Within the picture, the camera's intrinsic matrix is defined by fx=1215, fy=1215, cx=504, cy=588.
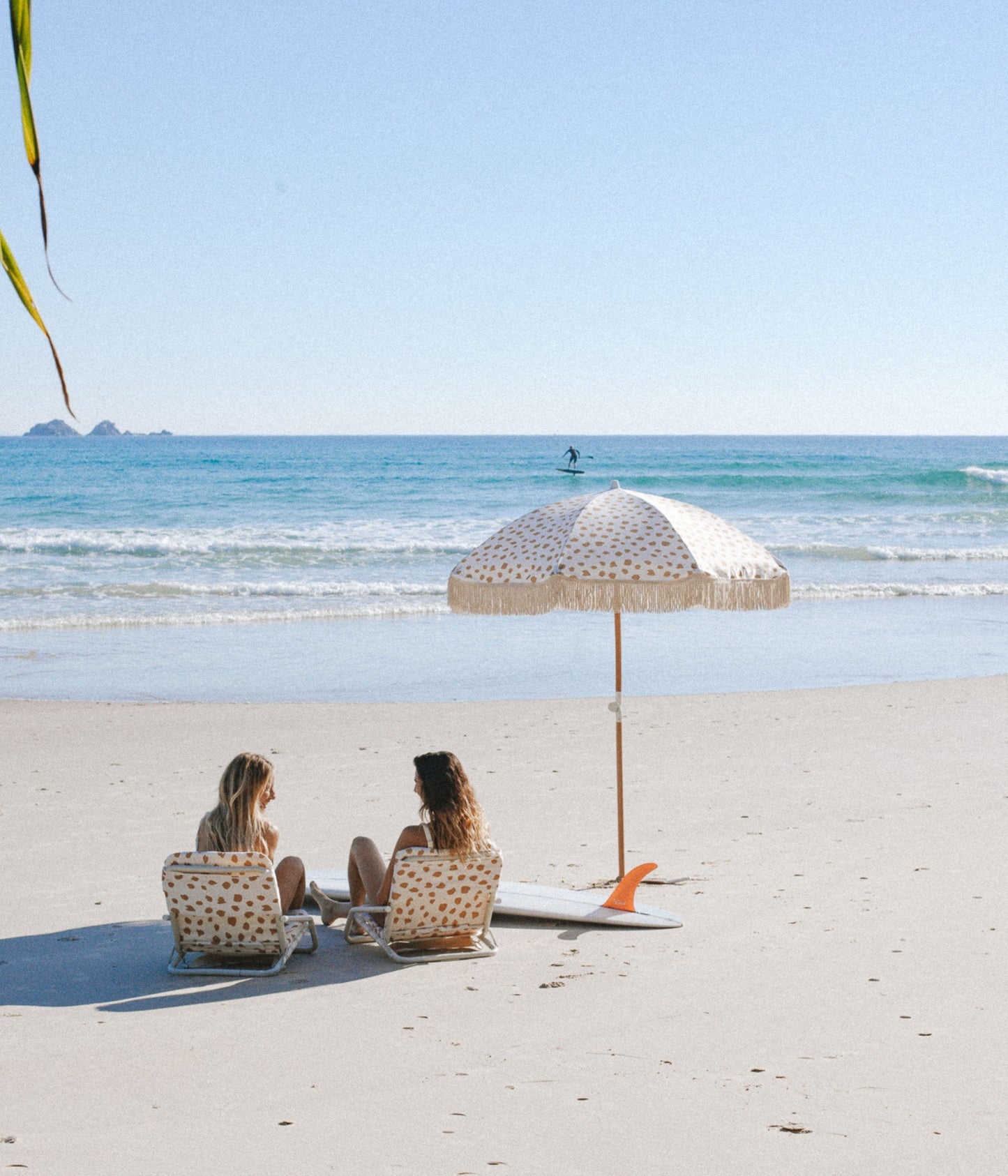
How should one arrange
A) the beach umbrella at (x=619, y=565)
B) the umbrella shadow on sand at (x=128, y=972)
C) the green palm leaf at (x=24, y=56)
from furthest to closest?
the beach umbrella at (x=619, y=565), the umbrella shadow on sand at (x=128, y=972), the green palm leaf at (x=24, y=56)

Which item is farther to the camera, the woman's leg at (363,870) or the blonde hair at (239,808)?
the woman's leg at (363,870)

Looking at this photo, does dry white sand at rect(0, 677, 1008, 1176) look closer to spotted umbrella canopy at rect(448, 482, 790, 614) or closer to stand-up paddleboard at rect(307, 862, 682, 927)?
stand-up paddleboard at rect(307, 862, 682, 927)

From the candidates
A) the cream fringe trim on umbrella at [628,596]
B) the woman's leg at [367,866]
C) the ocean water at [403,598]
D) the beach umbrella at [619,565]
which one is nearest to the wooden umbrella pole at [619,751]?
the beach umbrella at [619,565]

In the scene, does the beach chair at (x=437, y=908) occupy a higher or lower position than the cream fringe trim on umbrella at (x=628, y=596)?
lower

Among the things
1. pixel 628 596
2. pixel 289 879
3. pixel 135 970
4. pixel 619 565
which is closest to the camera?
pixel 135 970

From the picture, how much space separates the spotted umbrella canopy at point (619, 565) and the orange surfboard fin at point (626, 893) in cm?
123

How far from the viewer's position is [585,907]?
18.6ft

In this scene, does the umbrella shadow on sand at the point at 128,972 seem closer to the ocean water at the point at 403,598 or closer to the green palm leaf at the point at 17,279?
the green palm leaf at the point at 17,279

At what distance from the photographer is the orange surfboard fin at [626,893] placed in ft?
18.4

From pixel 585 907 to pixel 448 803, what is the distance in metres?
1.07

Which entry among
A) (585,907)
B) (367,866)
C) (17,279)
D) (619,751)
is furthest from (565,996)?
(17,279)

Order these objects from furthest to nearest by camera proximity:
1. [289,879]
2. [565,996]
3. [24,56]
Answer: [289,879] → [565,996] → [24,56]

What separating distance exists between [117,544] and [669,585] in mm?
24765

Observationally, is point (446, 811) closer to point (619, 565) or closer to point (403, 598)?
point (619, 565)
